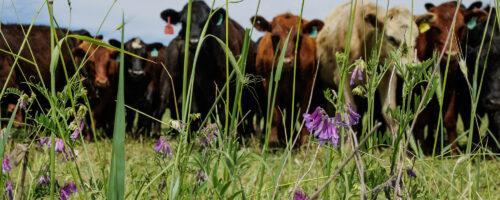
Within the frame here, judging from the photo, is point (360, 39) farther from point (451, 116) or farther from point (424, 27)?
point (451, 116)

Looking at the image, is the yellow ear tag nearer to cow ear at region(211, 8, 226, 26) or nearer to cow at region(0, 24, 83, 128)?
cow ear at region(211, 8, 226, 26)

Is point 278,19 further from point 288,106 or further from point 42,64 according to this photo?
point 42,64

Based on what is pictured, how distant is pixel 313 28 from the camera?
514 centimetres

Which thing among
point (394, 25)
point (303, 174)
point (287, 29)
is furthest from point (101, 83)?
point (303, 174)

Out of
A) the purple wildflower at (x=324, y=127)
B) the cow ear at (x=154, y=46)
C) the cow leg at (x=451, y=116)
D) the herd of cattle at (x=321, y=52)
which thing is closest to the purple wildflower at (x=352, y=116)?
the purple wildflower at (x=324, y=127)

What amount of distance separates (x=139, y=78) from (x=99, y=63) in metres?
0.58

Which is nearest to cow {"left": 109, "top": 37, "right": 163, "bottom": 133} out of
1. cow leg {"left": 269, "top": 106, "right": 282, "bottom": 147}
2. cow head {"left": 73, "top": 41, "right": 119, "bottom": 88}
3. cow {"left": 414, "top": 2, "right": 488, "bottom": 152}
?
cow head {"left": 73, "top": 41, "right": 119, "bottom": 88}

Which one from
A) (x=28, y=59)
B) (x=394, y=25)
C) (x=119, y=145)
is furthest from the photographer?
(x=394, y=25)

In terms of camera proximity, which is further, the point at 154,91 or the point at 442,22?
the point at 154,91

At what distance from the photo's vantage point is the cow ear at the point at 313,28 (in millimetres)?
5113

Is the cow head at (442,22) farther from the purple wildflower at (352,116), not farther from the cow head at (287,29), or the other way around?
the purple wildflower at (352,116)

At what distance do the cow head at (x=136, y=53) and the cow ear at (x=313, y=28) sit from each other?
2698mm

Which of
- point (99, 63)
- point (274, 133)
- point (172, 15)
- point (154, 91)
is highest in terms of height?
point (172, 15)

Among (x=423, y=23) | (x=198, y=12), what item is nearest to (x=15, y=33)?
(x=198, y=12)
